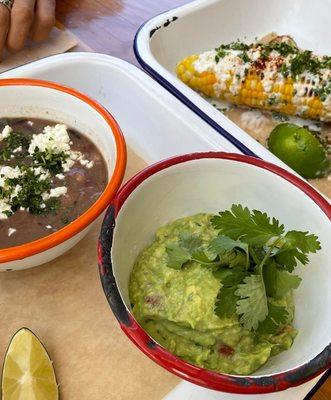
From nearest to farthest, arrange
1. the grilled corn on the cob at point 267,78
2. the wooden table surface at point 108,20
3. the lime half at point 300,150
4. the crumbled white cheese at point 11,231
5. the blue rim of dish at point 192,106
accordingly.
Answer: the crumbled white cheese at point 11,231
the blue rim of dish at point 192,106
the lime half at point 300,150
the grilled corn on the cob at point 267,78
the wooden table surface at point 108,20

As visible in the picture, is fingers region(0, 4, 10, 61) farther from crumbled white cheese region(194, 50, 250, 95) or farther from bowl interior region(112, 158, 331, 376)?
bowl interior region(112, 158, 331, 376)

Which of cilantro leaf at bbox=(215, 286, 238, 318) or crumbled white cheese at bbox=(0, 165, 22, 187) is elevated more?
cilantro leaf at bbox=(215, 286, 238, 318)

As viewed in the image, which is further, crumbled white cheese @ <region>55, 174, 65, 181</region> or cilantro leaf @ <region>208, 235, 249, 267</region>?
crumbled white cheese @ <region>55, 174, 65, 181</region>

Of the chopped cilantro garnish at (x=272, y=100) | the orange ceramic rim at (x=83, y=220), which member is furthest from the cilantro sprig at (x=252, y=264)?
the chopped cilantro garnish at (x=272, y=100)

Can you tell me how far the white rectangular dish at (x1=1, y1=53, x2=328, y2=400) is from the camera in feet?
3.95

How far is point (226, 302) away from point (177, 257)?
4.6 inches

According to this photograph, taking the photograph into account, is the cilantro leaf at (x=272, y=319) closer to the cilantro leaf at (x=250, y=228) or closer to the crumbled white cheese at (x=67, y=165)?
the cilantro leaf at (x=250, y=228)

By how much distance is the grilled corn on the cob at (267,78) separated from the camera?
1483 millimetres

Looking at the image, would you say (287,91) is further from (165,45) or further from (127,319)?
(127,319)

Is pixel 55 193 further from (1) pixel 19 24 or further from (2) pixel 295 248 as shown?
(1) pixel 19 24

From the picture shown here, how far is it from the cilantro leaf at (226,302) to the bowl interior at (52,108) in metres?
0.44

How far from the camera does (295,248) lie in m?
0.81

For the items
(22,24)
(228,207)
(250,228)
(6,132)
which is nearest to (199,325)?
(250,228)

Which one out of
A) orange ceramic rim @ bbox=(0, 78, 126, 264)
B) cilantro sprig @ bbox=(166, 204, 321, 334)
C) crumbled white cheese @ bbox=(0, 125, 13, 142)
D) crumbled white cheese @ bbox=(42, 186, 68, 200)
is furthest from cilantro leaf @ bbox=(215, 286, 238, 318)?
crumbled white cheese @ bbox=(0, 125, 13, 142)
